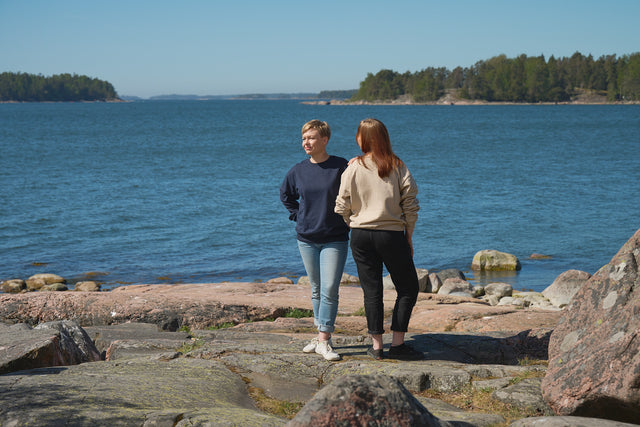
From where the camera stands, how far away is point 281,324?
30.9 feet

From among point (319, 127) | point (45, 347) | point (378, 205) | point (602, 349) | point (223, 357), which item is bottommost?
point (223, 357)

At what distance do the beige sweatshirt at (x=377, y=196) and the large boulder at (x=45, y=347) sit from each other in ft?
10.7

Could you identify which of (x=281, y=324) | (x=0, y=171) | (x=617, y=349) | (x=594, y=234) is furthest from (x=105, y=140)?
(x=617, y=349)

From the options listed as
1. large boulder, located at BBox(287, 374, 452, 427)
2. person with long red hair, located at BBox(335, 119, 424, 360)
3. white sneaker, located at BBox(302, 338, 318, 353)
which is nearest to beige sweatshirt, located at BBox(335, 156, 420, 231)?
person with long red hair, located at BBox(335, 119, 424, 360)

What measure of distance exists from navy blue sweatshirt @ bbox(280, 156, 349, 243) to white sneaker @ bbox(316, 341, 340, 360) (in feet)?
3.71

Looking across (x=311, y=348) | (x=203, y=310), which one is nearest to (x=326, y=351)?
(x=311, y=348)

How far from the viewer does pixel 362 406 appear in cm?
345

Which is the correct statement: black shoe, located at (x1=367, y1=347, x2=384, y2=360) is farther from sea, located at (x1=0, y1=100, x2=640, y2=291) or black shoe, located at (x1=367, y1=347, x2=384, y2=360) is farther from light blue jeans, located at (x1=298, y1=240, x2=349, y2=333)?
sea, located at (x1=0, y1=100, x2=640, y2=291)

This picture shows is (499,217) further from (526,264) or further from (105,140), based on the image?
(105,140)

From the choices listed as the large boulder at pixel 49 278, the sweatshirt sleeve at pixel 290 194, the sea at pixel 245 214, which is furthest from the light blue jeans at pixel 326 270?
the large boulder at pixel 49 278

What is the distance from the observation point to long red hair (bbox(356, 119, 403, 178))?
5977 millimetres

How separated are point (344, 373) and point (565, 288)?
1090 centimetres

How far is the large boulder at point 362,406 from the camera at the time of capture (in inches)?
133

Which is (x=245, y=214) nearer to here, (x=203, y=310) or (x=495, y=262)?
(x=495, y=262)
